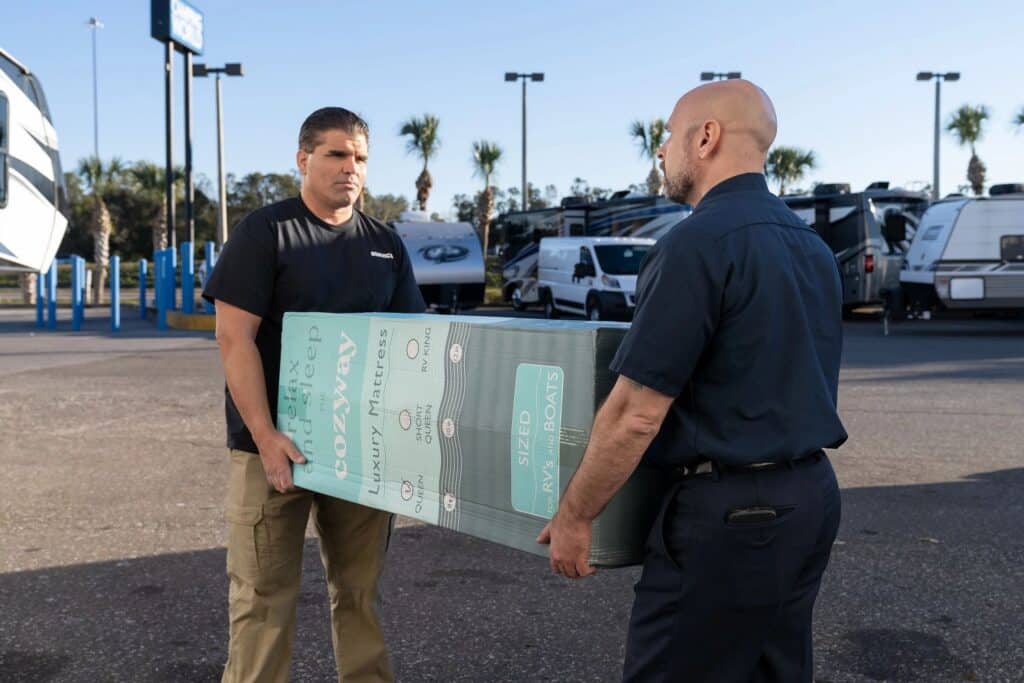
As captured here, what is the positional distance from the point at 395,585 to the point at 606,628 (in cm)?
105

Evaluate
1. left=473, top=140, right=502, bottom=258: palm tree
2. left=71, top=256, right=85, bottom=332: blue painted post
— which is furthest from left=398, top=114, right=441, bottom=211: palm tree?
left=71, top=256, right=85, bottom=332: blue painted post

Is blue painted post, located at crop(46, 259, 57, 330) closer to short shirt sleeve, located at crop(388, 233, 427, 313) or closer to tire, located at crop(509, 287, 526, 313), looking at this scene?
tire, located at crop(509, 287, 526, 313)

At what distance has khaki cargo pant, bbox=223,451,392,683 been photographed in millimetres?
2986

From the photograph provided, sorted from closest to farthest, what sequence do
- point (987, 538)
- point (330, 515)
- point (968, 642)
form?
point (330, 515) < point (968, 642) < point (987, 538)

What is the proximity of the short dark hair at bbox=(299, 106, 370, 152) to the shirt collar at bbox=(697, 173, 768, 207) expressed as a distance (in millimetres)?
1184

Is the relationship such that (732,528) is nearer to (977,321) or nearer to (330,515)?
(330,515)

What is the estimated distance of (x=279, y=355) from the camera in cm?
310

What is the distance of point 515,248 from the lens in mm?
33125

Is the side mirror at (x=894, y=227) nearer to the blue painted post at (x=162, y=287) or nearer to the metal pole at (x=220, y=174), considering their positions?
the blue painted post at (x=162, y=287)

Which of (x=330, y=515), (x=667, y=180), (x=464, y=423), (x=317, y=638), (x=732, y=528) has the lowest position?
(x=317, y=638)

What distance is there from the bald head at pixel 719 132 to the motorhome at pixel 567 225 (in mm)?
24479

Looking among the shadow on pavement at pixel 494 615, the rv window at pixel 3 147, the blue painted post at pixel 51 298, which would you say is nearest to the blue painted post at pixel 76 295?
the blue painted post at pixel 51 298

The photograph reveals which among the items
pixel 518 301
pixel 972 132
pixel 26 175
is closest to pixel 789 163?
pixel 972 132

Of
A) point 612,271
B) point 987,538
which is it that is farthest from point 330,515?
point 612,271
